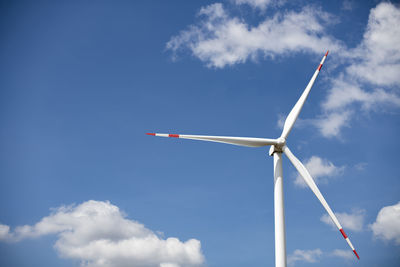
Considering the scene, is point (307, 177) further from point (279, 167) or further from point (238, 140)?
point (238, 140)

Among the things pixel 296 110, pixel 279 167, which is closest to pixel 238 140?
pixel 279 167

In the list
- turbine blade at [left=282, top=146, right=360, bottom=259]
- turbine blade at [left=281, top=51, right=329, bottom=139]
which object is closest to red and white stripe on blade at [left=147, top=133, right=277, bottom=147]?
turbine blade at [left=282, top=146, right=360, bottom=259]

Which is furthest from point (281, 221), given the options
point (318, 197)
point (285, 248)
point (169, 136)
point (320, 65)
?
point (320, 65)

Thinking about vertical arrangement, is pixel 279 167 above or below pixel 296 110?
below

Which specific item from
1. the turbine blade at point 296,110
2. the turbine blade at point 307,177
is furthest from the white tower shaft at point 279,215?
the turbine blade at point 296,110

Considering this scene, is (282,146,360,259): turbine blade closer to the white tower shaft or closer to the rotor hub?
the rotor hub

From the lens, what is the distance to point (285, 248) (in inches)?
1120

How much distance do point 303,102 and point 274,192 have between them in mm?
9808

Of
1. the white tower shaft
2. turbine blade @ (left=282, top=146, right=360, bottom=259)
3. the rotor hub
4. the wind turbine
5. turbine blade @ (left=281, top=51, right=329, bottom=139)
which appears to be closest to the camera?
the white tower shaft

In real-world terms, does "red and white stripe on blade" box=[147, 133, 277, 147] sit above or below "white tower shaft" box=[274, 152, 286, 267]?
above

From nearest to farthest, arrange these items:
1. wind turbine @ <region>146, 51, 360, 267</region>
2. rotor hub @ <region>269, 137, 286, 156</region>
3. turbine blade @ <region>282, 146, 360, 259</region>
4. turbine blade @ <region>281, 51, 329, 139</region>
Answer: wind turbine @ <region>146, 51, 360, 267</region> < turbine blade @ <region>282, 146, 360, 259</region> < rotor hub @ <region>269, 137, 286, 156</region> < turbine blade @ <region>281, 51, 329, 139</region>

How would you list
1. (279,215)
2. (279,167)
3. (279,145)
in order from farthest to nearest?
(279,145) → (279,167) → (279,215)

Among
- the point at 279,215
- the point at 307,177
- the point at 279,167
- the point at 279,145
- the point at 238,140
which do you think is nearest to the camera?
the point at 279,215

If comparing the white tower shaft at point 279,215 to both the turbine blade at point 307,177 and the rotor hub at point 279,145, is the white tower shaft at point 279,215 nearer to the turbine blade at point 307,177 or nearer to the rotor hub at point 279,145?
the rotor hub at point 279,145
